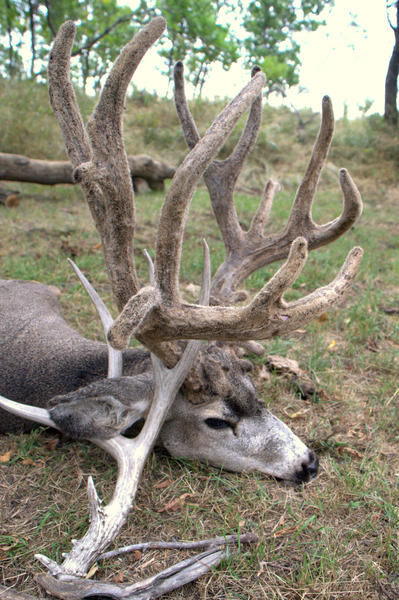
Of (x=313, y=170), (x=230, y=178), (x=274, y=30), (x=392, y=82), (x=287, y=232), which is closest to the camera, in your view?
(x=313, y=170)

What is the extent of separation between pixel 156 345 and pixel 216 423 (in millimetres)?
534

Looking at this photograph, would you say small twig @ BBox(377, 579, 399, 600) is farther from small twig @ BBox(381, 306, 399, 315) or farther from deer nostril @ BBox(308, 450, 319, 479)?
small twig @ BBox(381, 306, 399, 315)

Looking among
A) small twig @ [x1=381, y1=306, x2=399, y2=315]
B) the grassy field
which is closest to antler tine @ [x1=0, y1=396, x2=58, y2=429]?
the grassy field

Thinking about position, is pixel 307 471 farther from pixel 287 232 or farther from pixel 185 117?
pixel 185 117

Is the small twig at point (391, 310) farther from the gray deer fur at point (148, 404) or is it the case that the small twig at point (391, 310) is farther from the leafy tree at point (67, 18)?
the leafy tree at point (67, 18)

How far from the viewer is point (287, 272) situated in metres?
1.81

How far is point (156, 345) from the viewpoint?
2.34 metres

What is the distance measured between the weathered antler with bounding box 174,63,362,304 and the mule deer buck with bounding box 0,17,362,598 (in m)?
0.01

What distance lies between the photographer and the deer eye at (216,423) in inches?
98.4

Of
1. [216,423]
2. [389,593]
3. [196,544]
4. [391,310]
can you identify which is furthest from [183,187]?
[391,310]

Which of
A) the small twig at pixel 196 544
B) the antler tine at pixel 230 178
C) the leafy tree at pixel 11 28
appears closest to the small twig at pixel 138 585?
the small twig at pixel 196 544

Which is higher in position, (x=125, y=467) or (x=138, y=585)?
(x=125, y=467)

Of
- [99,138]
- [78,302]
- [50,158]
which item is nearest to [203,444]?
[99,138]

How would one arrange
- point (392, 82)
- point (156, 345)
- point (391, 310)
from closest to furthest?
1. point (156, 345)
2. point (391, 310)
3. point (392, 82)
